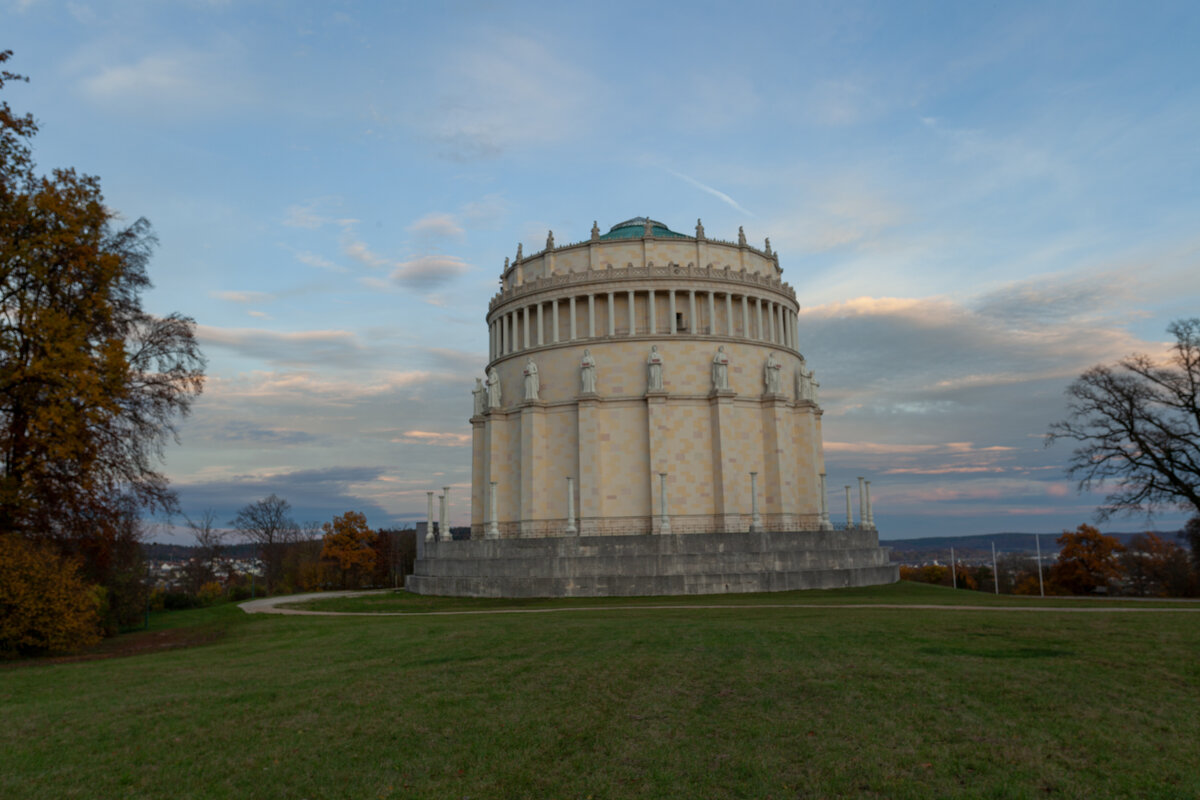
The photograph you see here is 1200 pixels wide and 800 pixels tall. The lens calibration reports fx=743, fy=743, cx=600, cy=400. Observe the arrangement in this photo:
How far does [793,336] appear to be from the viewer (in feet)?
169

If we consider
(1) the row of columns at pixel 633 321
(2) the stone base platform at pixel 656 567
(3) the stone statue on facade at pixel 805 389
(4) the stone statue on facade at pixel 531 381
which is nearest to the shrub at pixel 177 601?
(2) the stone base platform at pixel 656 567

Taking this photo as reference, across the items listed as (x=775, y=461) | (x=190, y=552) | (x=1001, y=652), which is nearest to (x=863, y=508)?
(x=775, y=461)

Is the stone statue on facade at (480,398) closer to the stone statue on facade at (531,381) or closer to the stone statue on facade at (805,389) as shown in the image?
the stone statue on facade at (531,381)

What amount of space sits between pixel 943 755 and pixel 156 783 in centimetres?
944

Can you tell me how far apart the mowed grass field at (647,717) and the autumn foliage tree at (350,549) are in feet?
167

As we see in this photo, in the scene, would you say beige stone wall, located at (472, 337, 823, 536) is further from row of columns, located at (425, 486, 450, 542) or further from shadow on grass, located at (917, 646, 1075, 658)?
shadow on grass, located at (917, 646, 1075, 658)

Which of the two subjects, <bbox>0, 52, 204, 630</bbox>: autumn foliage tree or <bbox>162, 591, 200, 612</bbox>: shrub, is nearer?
<bbox>0, 52, 204, 630</bbox>: autumn foliage tree

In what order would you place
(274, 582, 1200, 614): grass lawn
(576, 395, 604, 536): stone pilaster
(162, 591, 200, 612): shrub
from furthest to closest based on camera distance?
(162, 591, 200, 612): shrub → (576, 395, 604, 536): stone pilaster → (274, 582, 1200, 614): grass lawn

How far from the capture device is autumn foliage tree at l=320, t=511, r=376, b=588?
67562 mm

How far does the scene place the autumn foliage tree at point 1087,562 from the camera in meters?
55.7

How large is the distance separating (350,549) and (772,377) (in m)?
43.1

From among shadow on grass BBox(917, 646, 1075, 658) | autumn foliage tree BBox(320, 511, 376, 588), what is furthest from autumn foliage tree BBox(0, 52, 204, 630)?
autumn foliage tree BBox(320, 511, 376, 588)

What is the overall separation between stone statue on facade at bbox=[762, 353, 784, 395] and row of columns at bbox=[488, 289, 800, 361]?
6.65 feet

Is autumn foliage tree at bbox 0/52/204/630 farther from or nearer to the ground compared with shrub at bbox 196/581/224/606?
farther from the ground
